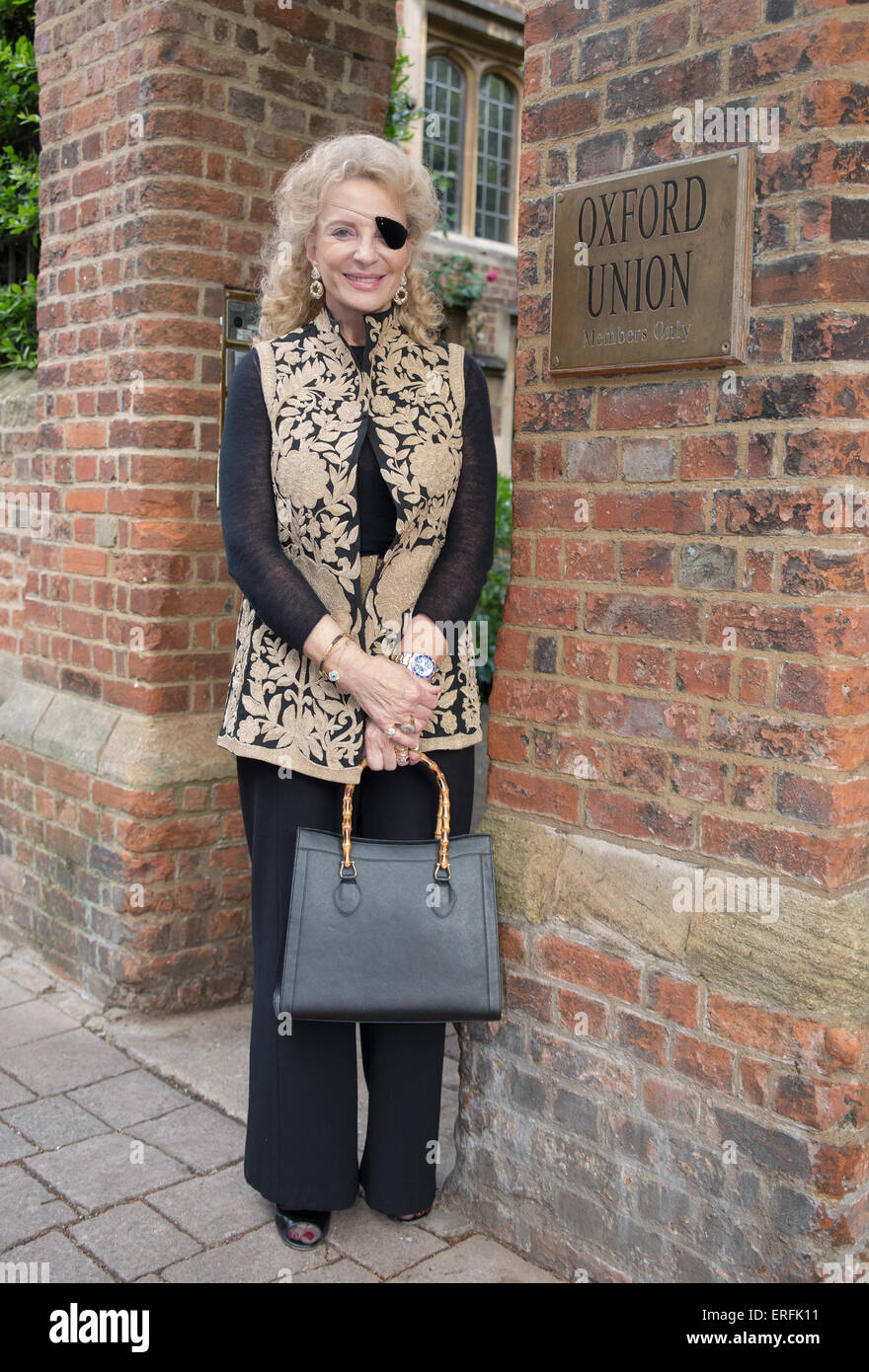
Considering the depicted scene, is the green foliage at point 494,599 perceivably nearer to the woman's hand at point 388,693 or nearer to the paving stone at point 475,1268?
the woman's hand at point 388,693

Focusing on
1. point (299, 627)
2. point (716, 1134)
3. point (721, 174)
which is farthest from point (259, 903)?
point (721, 174)

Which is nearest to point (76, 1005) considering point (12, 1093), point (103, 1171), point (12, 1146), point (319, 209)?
point (12, 1093)

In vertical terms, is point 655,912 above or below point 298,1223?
above

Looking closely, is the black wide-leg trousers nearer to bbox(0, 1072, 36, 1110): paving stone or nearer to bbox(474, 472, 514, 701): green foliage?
bbox(0, 1072, 36, 1110): paving stone

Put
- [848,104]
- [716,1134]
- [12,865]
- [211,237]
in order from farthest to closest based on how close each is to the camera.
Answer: [12,865] → [211,237] → [716,1134] → [848,104]

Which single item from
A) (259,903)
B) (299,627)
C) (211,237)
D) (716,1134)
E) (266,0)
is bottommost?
(716,1134)

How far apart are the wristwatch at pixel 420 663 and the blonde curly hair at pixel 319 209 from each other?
0.70m

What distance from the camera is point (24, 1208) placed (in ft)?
8.93

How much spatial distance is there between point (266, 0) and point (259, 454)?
196 centimetres

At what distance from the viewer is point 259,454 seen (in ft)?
8.26

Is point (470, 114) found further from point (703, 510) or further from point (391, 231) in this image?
point (703, 510)

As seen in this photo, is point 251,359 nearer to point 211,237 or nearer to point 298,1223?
point 211,237

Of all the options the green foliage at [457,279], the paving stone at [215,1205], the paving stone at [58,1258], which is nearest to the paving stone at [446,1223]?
the paving stone at [215,1205]

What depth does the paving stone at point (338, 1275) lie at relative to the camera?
8.14 feet
